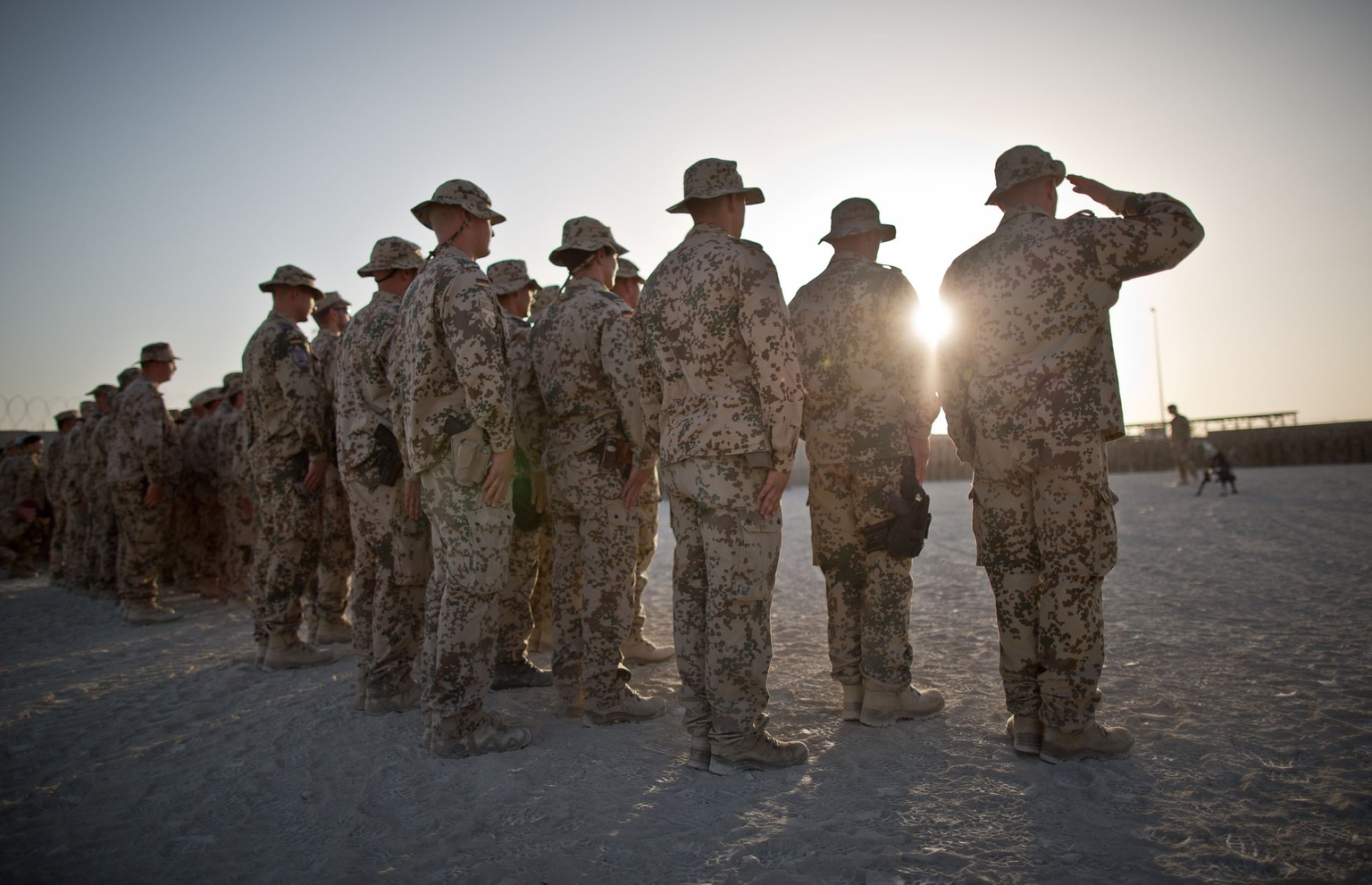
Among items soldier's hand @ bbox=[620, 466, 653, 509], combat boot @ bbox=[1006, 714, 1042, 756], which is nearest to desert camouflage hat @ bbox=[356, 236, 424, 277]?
soldier's hand @ bbox=[620, 466, 653, 509]

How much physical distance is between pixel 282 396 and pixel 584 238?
2.94m

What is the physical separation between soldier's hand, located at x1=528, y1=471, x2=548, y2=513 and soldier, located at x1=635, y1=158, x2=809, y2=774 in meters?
1.66

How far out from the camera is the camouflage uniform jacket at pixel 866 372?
410 cm

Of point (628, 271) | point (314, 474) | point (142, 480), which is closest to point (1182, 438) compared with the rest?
point (628, 271)

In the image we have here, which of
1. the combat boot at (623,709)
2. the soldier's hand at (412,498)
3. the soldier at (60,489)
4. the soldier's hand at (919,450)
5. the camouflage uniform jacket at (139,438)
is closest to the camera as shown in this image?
the soldier's hand at (919,450)

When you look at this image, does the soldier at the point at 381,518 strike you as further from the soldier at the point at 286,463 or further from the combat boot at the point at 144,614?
the combat boot at the point at 144,614

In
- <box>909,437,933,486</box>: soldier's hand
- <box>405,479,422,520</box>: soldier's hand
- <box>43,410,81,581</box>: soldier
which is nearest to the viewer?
<box>909,437,933,486</box>: soldier's hand

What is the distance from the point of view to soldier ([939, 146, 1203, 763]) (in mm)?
3398

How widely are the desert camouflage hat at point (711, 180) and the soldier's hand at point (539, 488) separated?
2184mm

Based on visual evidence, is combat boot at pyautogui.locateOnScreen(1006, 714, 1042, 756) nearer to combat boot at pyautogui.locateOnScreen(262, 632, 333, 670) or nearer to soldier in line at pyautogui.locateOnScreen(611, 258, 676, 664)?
soldier in line at pyautogui.locateOnScreen(611, 258, 676, 664)

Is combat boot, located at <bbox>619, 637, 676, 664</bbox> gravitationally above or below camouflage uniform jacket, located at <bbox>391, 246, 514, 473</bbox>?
below

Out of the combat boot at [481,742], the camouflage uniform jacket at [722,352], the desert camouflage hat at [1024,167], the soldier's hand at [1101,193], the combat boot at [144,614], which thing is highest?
the desert camouflage hat at [1024,167]

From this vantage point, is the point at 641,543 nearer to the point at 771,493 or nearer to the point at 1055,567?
the point at 771,493

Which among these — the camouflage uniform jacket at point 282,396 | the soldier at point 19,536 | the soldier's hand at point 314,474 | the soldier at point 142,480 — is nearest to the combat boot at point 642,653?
the soldier's hand at point 314,474
